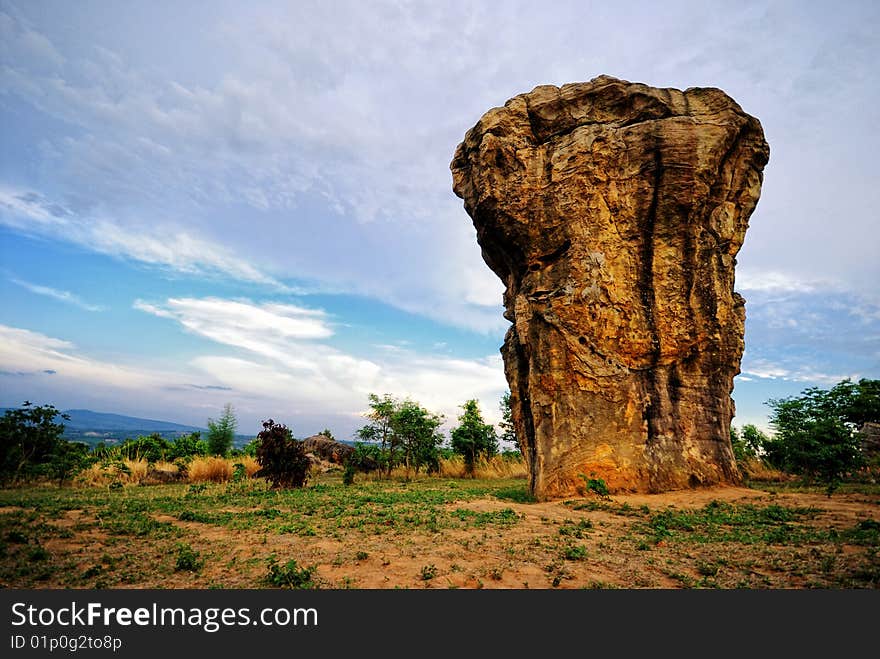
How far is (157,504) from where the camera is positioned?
10.4 m

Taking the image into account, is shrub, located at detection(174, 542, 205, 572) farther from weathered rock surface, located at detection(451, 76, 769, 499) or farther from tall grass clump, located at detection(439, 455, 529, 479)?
tall grass clump, located at detection(439, 455, 529, 479)

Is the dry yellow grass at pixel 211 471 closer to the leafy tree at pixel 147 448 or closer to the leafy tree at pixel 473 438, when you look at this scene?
the leafy tree at pixel 147 448

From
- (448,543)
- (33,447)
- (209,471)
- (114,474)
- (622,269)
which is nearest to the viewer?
(448,543)

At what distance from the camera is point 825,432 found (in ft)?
44.4

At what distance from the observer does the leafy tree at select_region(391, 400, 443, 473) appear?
70.7 ft

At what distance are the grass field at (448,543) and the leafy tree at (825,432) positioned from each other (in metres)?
2.80

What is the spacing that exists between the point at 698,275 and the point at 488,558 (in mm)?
11351

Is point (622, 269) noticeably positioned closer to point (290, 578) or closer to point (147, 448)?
point (290, 578)

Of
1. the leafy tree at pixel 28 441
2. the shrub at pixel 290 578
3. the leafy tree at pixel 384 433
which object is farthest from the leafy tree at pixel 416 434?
the shrub at pixel 290 578

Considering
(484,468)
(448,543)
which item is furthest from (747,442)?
(448,543)

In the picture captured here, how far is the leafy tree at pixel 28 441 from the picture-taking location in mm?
13352

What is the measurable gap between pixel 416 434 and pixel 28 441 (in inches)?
568

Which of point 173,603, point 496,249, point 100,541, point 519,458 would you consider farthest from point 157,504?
point 519,458

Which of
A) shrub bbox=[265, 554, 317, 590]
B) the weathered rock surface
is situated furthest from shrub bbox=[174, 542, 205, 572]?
the weathered rock surface
